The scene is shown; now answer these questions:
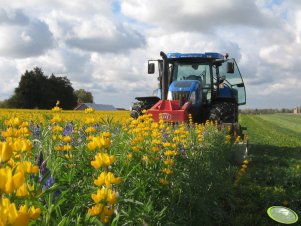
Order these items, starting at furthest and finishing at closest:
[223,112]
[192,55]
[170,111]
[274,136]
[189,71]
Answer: [274,136], [189,71], [192,55], [223,112], [170,111]

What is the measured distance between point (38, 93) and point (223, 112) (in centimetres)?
4093

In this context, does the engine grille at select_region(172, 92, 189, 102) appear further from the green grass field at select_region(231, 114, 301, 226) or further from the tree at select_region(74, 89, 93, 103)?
the tree at select_region(74, 89, 93, 103)

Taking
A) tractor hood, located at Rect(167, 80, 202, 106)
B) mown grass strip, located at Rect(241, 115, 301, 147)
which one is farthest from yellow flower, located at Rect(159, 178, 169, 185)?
mown grass strip, located at Rect(241, 115, 301, 147)

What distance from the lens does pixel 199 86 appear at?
33.9ft

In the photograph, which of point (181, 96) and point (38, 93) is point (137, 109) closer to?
point (181, 96)

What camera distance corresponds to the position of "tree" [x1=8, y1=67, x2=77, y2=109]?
47.5 m

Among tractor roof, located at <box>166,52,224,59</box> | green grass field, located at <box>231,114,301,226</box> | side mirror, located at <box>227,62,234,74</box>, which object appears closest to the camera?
green grass field, located at <box>231,114,301,226</box>

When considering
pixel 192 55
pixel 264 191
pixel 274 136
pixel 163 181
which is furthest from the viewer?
pixel 274 136

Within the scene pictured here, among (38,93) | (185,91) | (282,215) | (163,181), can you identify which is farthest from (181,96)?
(38,93)

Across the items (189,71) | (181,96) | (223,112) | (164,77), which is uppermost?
(189,71)

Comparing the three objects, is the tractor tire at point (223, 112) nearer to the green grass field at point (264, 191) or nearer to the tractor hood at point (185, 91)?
the tractor hood at point (185, 91)

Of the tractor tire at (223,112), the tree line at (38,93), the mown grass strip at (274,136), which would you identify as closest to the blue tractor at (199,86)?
the tractor tire at (223,112)

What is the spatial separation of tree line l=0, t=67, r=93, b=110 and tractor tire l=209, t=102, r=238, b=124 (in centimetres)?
3870

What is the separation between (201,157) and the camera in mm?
5031
